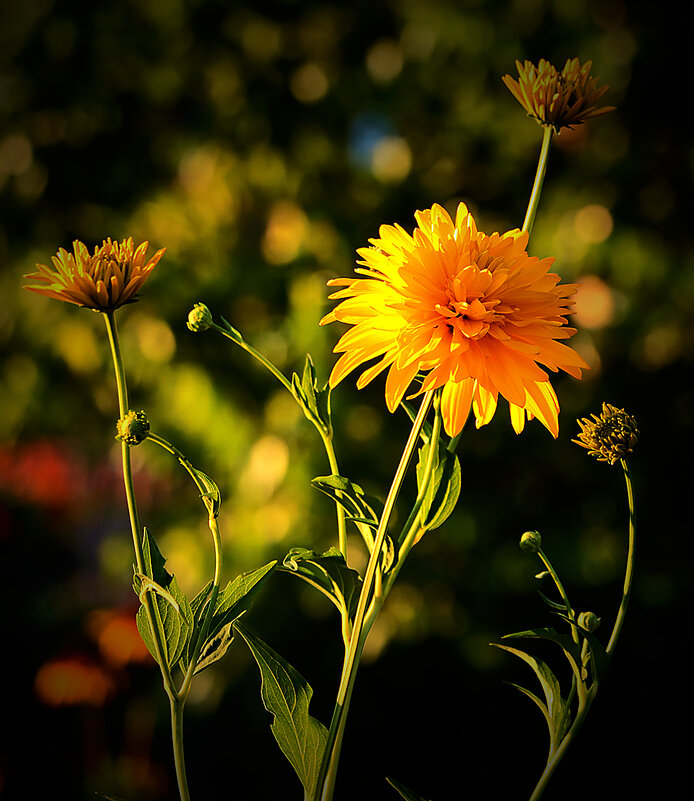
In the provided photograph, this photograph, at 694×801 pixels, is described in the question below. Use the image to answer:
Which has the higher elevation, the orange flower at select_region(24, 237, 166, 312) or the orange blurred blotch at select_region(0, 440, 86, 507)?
the orange flower at select_region(24, 237, 166, 312)

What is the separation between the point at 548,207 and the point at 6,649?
2.68 ft

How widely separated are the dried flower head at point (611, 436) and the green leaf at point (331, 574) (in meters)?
0.11

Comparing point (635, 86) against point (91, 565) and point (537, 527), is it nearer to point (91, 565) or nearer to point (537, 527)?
point (537, 527)

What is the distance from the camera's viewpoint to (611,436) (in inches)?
11.8

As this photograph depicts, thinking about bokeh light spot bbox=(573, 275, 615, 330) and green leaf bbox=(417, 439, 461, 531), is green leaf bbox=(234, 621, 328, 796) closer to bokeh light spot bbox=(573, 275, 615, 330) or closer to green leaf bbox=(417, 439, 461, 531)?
green leaf bbox=(417, 439, 461, 531)

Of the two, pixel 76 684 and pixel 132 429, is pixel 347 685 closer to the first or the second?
pixel 132 429

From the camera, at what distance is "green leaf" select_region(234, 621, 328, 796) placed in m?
0.29

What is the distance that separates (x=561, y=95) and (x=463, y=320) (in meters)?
0.11

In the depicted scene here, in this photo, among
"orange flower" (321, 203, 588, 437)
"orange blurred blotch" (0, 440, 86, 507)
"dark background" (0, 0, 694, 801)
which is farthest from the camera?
"orange blurred blotch" (0, 440, 86, 507)

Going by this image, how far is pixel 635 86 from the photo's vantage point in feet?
2.57

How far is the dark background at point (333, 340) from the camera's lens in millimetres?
762

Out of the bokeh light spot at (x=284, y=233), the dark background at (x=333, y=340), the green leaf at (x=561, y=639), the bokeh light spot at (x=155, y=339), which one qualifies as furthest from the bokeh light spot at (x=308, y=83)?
the green leaf at (x=561, y=639)

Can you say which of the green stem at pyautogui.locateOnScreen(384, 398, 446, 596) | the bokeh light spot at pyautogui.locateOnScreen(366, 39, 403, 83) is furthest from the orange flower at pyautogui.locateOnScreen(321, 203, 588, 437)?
the bokeh light spot at pyautogui.locateOnScreen(366, 39, 403, 83)

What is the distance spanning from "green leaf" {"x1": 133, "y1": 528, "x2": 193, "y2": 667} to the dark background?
454 millimetres
